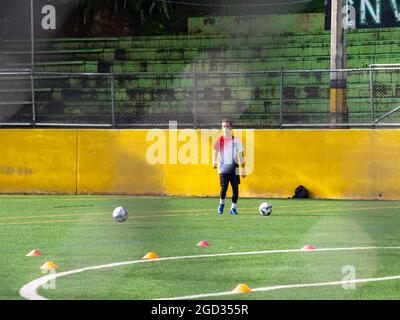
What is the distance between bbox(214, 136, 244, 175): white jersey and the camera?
22.3 metres

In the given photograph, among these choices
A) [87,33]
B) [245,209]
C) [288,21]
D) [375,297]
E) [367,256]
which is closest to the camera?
[375,297]

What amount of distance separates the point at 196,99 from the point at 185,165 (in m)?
2.06

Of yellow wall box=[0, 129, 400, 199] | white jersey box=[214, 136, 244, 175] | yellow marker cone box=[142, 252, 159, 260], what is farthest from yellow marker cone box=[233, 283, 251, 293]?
yellow wall box=[0, 129, 400, 199]

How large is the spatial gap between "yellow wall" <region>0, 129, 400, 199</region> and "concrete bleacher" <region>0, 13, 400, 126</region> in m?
2.04

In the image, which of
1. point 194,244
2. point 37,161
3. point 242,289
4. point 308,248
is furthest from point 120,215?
point 37,161

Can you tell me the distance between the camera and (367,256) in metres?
14.5

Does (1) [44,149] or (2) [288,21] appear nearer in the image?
(1) [44,149]

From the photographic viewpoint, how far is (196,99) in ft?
91.2

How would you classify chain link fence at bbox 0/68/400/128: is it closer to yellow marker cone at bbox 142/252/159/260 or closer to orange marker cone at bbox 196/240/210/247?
orange marker cone at bbox 196/240/210/247

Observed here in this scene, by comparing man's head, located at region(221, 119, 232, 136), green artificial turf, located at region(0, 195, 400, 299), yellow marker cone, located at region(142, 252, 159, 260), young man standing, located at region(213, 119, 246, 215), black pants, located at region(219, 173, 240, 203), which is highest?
man's head, located at region(221, 119, 232, 136)

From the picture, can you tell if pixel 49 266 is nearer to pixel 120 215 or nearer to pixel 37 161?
pixel 120 215

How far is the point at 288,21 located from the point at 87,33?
6.76 m
